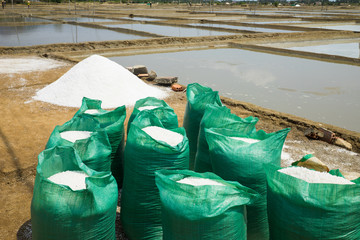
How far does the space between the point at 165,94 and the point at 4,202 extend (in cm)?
402

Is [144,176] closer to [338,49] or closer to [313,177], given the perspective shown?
[313,177]

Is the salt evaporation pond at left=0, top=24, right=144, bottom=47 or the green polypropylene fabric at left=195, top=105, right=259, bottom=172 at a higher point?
the salt evaporation pond at left=0, top=24, right=144, bottom=47

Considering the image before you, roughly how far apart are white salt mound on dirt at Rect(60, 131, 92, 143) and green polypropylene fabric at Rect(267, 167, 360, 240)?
1.42m

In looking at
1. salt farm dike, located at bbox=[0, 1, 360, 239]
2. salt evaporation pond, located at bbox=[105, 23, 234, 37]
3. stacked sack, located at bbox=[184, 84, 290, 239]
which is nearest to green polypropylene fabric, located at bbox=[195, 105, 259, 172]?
stacked sack, located at bbox=[184, 84, 290, 239]

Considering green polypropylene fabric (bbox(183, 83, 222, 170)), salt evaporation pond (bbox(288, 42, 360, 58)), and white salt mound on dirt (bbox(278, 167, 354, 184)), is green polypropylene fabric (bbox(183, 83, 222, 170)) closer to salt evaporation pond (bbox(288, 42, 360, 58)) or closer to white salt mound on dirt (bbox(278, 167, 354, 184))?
white salt mound on dirt (bbox(278, 167, 354, 184))

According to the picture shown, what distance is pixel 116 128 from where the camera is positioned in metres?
2.88

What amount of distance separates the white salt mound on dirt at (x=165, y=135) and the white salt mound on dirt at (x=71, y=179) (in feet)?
1.92

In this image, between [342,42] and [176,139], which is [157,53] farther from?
[176,139]

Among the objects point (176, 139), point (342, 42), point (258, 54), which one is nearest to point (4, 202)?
point (176, 139)

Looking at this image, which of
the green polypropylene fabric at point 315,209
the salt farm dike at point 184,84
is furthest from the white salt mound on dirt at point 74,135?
the green polypropylene fabric at point 315,209

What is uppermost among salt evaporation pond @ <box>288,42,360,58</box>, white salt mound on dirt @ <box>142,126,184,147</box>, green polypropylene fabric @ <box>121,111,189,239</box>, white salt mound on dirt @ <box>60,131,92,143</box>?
salt evaporation pond @ <box>288,42,360,58</box>

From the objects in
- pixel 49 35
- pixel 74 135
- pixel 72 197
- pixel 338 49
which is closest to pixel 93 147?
pixel 74 135

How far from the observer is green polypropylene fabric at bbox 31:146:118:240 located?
1750 millimetres

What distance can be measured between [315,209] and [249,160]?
0.54 meters
